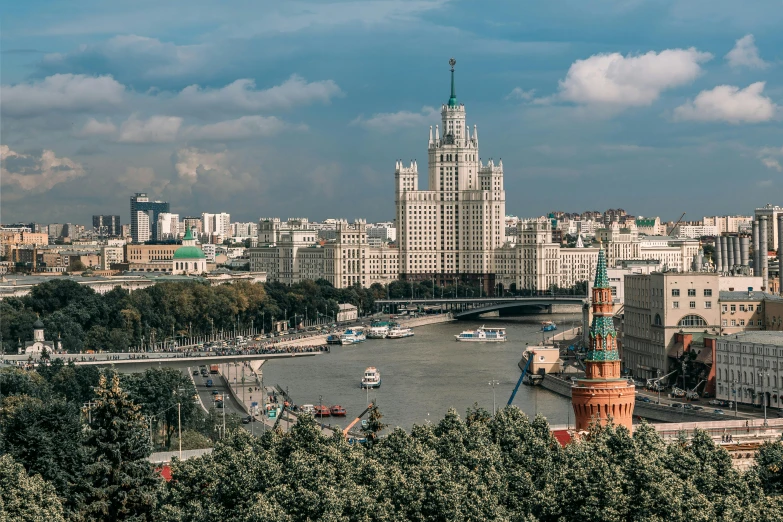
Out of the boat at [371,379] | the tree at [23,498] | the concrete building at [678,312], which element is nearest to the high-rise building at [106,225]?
the boat at [371,379]

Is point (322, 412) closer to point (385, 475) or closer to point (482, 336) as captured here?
point (385, 475)

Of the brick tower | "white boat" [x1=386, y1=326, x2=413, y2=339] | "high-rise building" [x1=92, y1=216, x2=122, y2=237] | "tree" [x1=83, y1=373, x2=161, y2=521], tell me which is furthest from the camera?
"high-rise building" [x1=92, y1=216, x2=122, y2=237]

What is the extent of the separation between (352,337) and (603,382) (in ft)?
127

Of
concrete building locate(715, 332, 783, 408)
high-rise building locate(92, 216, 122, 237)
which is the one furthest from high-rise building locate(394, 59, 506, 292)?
high-rise building locate(92, 216, 122, 237)

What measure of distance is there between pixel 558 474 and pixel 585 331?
31.6m

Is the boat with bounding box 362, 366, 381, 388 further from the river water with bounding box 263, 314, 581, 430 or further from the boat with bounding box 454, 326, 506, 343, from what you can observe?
the boat with bounding box 454, 326, 506, 343

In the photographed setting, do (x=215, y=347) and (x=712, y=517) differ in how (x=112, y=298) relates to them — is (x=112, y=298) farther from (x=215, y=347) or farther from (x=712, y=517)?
(x=712, y=517)

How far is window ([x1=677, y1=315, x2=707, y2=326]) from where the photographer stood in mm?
40406

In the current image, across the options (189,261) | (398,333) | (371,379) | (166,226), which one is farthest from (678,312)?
(166,226)

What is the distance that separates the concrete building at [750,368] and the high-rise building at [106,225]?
13937cm

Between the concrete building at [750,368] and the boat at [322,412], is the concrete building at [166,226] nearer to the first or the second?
the boat at [322,412]

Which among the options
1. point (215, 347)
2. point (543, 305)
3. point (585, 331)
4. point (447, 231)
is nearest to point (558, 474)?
point (585, 331)

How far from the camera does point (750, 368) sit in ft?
115

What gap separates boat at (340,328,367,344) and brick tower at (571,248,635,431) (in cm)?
3782
